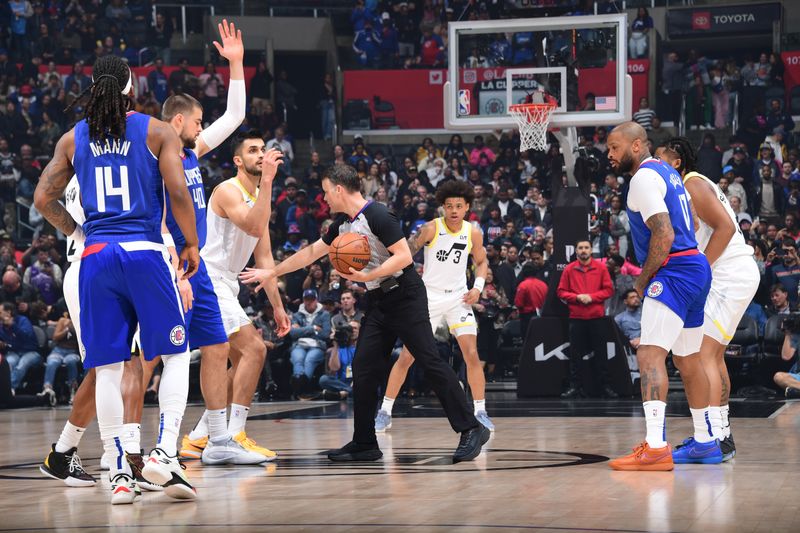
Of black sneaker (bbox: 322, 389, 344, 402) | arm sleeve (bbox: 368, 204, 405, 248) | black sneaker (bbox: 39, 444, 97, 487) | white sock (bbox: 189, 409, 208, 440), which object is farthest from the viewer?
black sneaker (bbox: 322, 389, 344, 402)

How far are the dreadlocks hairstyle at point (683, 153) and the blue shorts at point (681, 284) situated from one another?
0.86 m

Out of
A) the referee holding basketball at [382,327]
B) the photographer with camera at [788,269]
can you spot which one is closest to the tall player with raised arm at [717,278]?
the referee holding basketball at [382,327]

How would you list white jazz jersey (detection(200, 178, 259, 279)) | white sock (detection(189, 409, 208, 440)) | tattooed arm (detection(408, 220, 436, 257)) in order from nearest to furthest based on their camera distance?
white jazz jersey (detection(200, 178, 259, 279)), white sock (detection(189, 409, 208, 440)), tattooed arm (detection(408, 220, 436, 257))

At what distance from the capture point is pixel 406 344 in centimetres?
801

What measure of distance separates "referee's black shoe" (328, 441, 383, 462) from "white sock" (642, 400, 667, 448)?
75.2 inches

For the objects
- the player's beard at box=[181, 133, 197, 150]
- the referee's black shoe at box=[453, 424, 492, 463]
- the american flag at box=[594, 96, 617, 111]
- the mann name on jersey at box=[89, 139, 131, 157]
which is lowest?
the referee's black shoe at box=[453, 424, 492, 463]

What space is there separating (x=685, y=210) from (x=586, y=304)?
6937 mm

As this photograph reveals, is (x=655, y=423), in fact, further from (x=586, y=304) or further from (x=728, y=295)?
(x=586, y=304)

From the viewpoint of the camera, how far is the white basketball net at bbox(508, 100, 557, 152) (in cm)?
1447

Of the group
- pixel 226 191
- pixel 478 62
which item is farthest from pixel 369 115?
pixel 226 191

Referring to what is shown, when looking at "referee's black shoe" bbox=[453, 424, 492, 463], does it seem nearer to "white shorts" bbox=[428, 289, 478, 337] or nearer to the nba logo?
"white shorts" bbox=[428, 289, 478, 337]

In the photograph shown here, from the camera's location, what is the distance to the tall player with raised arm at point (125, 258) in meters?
5.92

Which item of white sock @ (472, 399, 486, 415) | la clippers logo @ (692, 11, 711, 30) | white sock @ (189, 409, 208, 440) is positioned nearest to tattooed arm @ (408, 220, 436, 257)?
white sock @ (472, 399, 486, 415)

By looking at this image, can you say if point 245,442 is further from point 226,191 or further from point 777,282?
point 777,282
